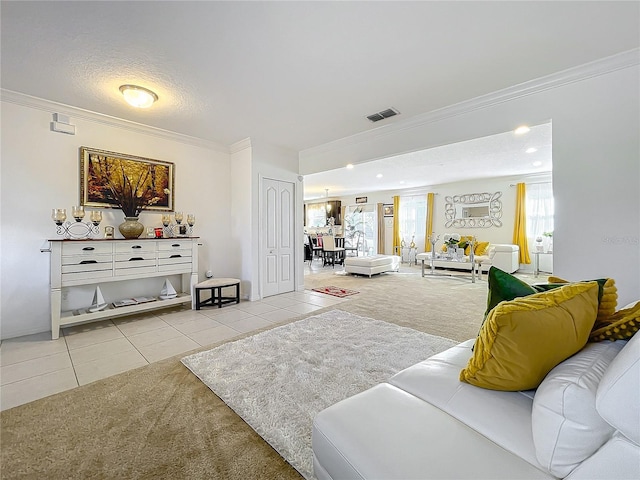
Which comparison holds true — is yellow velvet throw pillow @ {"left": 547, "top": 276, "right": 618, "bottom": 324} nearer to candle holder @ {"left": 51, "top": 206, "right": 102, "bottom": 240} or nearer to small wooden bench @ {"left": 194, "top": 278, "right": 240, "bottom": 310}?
small wooden bench @ {"left": 194, "top": 278, "right": 240, "bottom": 310}

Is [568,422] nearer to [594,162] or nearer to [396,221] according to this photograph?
[594,162]

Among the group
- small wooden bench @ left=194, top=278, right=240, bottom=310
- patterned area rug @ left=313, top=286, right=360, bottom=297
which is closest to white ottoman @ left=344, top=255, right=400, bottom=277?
patterned area rug @ left=313, top=286, right=360, bottom=297

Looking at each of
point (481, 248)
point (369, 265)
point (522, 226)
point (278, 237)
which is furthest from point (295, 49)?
point (522, 226)

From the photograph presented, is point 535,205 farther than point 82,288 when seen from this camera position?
Yes

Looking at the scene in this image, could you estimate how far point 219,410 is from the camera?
5.92 ft

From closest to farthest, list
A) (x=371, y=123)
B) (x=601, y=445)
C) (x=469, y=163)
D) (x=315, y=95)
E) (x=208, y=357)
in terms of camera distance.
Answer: (x=601, y=445) < (x=208, y=357) < (x=315, y=95) < (x=371, y=123) < (x=469, y=163)

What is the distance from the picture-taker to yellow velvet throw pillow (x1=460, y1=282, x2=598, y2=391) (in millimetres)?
967


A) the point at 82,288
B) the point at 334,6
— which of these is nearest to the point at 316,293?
the point at 82,288

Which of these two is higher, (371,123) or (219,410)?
(371,123)

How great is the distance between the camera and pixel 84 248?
3107mm

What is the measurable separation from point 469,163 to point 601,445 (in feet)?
22.1

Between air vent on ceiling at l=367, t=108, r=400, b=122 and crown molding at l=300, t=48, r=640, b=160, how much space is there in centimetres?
28

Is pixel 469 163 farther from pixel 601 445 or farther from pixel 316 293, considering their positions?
pixel 601 445

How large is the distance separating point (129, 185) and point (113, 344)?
7.01ft
